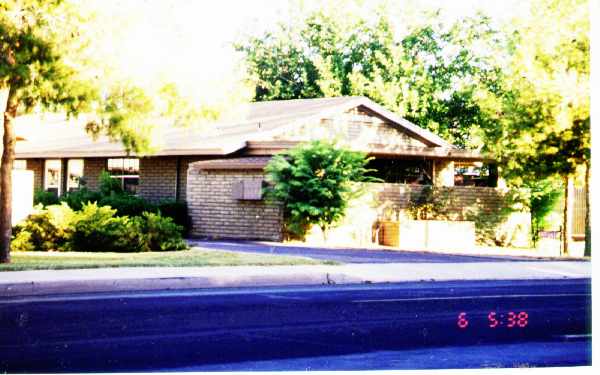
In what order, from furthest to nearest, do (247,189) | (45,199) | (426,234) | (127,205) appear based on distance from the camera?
(45,199) < (127,205) < (426,234) < (247,189)

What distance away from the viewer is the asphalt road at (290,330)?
7977mm

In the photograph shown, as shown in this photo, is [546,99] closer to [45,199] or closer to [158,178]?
[158,178]

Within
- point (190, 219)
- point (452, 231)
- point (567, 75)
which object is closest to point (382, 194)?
point (452, 231)

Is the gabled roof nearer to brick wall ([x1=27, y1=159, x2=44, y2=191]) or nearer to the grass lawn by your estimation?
brick wall ([x1=27, y1=159, x2=44, y2=191])

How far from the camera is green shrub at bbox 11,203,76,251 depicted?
1858 cm

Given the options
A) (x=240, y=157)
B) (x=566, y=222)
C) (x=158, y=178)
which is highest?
(x=240, y=157)

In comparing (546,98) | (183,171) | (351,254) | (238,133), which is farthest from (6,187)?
(546,98)

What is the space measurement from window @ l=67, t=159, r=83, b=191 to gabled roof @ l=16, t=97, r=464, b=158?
64 cm

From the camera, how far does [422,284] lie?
15.2 m

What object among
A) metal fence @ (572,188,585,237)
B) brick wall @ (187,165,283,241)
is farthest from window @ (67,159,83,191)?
metal fence @ (572,188,585,237)

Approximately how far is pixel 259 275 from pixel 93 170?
16.0 meters

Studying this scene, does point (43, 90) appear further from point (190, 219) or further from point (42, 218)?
point (190, 219)

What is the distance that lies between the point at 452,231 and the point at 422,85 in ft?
28.8

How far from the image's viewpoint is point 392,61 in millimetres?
31391
